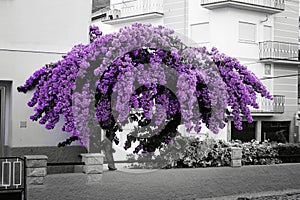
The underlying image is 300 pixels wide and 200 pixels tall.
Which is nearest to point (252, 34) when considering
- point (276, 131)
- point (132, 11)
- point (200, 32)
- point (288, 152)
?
point (200, 32)

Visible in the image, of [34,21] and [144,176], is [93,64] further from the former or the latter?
[144,176]

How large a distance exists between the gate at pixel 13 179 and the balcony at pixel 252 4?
17.8 metres

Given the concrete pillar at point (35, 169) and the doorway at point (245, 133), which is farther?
the doorway at point (245, 133)

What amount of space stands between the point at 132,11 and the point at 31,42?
18.5 m

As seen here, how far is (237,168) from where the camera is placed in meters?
15.1

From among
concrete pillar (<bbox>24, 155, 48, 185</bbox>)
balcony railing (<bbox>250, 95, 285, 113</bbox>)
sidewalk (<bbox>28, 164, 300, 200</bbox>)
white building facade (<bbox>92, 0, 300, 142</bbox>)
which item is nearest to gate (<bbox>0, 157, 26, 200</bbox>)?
concrete pillar (<bbox>24, 155, 48, 185</bbox>)

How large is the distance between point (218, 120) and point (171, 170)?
178cm

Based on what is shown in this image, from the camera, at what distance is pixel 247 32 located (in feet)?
94.7

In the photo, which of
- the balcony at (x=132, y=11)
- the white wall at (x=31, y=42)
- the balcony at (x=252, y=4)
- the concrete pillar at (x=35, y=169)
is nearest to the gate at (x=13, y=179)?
the concrete pillar at (x=35, y=169)

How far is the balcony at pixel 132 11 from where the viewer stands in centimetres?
3053

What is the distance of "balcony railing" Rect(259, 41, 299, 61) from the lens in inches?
1157

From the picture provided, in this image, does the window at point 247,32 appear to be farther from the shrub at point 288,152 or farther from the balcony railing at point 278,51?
the shrub at point 288,152

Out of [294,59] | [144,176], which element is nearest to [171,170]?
[144,176]

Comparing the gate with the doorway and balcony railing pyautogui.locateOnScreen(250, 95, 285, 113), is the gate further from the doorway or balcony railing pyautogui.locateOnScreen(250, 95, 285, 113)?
balcony railing pyautogui.locateOnScreen(250, 95, 285, 113)
